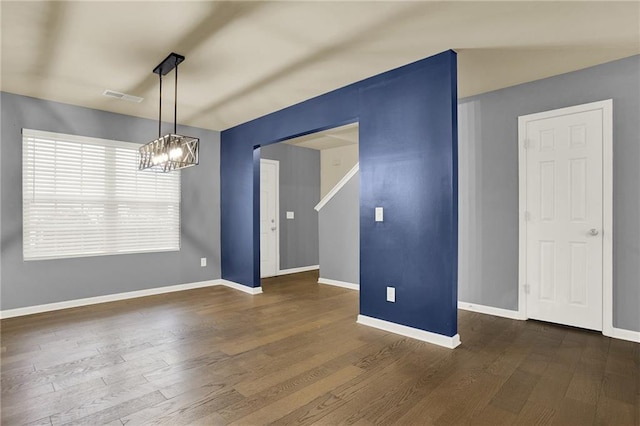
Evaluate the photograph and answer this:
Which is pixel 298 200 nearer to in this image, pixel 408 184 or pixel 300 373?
pixel 408 184

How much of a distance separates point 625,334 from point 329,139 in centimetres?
497

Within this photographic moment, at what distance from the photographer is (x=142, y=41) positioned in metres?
2.72

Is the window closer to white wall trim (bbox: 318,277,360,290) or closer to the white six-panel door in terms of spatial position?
white wall trim (bbox: 318,277,360,290)

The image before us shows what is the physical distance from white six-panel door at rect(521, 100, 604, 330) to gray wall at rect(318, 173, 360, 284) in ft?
7.82

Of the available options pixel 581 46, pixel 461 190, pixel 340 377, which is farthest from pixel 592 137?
pixel 340 377

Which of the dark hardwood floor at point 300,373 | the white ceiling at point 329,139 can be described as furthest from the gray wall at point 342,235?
the dark hardwood floor at point 300,373

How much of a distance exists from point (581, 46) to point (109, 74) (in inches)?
169

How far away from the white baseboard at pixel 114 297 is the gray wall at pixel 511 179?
309 centimetres

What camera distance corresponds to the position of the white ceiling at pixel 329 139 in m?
5.95

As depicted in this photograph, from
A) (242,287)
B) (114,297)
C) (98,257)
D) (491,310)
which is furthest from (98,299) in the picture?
(491,310)

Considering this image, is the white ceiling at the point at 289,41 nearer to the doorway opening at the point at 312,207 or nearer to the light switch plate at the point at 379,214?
the light switch plate at the point at 379,214

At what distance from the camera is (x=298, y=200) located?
23.1 ft

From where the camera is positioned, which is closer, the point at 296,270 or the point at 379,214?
the point at 379,214

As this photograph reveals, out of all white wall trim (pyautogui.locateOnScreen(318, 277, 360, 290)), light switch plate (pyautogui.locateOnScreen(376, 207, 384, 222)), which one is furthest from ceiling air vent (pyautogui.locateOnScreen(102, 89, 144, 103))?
white wall trim (pyautogui.locateOnScreen(318, 277, 360, 290))
